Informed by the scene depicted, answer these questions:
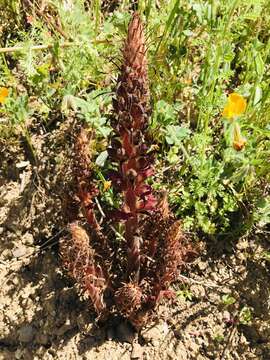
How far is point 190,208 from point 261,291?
1.83 feet

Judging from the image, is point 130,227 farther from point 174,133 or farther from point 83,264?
point 174,133

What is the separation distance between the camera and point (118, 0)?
3.10 metres

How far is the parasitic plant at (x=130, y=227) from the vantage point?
4.21 feet

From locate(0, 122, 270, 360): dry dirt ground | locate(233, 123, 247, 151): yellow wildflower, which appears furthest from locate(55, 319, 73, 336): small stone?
locate(233, 123, 247, 151): yellow wildflower

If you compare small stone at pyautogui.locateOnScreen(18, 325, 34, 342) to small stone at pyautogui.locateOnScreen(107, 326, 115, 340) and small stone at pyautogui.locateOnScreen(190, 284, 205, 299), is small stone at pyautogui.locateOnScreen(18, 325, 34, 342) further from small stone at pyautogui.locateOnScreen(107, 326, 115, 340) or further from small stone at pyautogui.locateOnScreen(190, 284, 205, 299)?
small stone at pyautogui.locateOnScreen(190, 284, 205, 299)

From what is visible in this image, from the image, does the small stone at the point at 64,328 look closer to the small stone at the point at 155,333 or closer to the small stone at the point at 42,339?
the small stone at the point at 42,339

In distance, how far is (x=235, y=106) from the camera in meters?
2.11

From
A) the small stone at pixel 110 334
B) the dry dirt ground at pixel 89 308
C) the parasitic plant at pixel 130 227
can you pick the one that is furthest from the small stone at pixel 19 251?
the small stone at pixel 110 334

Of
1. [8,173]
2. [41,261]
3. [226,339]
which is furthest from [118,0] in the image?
[226,339]

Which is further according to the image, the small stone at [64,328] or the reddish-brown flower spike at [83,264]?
the small stone at [64,328]

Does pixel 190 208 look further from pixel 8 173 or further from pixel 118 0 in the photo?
pixel 118 0

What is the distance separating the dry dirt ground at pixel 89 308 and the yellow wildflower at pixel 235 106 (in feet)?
2.34

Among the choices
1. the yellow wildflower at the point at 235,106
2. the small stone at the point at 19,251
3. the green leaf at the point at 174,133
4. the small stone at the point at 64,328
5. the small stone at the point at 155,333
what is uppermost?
the yellow wildflower at the point at 235,106

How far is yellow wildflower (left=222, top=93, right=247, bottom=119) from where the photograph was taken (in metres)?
2.09
